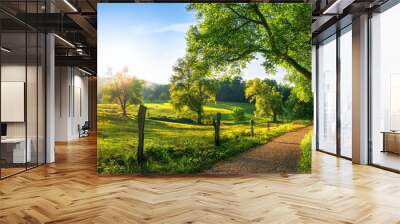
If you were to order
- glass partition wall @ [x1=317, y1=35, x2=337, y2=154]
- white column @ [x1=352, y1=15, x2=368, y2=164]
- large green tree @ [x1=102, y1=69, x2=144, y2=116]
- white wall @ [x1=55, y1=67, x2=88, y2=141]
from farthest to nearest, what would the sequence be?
white wall @ [x1=55, y1=67, x2=88, y2=141] < glass partition wall @ [x1=317, y1=35, x2=337, y2=154] < white column @ [x1=352, y1=15, x2=368, y2=164] < large green tree @ [x1=102, y1=69, x2=144, y2=116]

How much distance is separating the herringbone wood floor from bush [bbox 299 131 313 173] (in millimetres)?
192

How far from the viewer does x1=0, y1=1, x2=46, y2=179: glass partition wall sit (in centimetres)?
636

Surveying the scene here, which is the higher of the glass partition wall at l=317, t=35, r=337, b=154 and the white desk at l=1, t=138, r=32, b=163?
the glass partition wall at l=317, t=35, r=337, b=154

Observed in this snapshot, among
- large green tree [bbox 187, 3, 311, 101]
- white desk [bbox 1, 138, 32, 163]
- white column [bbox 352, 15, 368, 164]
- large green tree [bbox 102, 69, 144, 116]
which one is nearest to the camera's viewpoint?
white desk [bbox 1, 138, 32, 163]

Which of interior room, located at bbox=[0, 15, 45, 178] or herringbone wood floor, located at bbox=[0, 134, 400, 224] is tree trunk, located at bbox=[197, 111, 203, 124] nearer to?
herringbone wood floor, located at bbox=[0, 134, 400, 224]

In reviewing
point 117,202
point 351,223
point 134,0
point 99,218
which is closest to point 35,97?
point 134,0

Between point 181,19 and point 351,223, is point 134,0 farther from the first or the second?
point 351,223

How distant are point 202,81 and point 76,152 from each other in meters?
5.08

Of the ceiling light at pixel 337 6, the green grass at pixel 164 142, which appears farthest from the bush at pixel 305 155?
the ceiling light at pixel 337 6

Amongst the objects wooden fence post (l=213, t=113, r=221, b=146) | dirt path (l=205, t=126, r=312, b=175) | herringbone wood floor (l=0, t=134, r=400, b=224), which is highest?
wooden fence post (l=213, t=113, r=221, b=146)

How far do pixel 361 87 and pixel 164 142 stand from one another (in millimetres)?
4065

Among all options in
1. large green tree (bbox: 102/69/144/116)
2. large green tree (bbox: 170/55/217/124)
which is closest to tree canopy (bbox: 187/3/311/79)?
large green tree (bbox: 170/55/217/124)

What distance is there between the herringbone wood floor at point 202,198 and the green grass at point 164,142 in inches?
12.0

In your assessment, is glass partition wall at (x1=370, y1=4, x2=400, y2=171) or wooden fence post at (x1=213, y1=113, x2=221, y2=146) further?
glass partition wall at (x1=370, y1=4, x2=400, y2=171)
